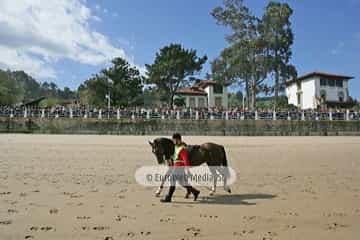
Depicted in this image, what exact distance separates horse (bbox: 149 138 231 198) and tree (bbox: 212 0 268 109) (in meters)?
29.5

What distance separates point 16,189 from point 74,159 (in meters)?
4.66

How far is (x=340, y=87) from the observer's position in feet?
178

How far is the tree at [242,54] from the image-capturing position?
3444cm

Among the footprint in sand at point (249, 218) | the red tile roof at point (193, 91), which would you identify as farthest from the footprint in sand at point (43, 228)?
the red tile roof at point (193, 91)

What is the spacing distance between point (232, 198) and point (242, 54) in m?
31.1

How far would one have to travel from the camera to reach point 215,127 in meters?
26.9

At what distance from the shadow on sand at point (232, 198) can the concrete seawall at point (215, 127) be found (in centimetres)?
2067

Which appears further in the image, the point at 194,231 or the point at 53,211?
the point at 53,211

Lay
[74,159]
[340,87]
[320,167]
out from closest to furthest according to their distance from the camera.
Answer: [320,167]
[74,159]
[340,87]

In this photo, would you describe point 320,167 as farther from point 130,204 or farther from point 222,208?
point 130,204

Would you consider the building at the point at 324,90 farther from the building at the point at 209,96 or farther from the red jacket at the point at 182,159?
the red jacket at the point at 182,159

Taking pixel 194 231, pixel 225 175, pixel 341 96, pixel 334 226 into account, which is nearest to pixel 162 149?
pixel 225 175

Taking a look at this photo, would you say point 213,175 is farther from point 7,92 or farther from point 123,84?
point 7,92

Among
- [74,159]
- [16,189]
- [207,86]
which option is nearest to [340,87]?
[207,86]
